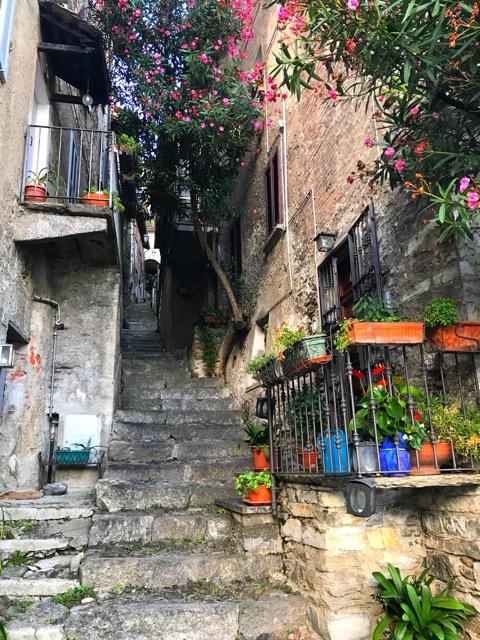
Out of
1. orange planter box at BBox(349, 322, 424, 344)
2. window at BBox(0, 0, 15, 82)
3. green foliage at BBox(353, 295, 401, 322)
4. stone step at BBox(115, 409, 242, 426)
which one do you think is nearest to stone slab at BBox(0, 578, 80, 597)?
orange planter box at BBox(349, 322, 424, 344)

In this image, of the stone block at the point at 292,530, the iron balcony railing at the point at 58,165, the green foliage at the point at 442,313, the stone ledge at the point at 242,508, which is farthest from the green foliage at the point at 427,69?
the iron balcony railing at the point at 58,165

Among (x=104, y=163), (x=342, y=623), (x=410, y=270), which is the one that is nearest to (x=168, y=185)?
(x=104, y=163)

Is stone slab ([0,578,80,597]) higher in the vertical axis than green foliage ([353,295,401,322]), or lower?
lower

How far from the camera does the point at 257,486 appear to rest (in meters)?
4.33

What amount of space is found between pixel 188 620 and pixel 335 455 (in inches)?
61.2

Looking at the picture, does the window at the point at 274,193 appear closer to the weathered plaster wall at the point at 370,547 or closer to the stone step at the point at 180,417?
the stone step at the point at 180,417

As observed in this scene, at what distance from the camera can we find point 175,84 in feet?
26.0

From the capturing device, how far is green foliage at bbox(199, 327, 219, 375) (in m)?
9.17

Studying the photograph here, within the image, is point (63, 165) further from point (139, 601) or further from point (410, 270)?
point (139, 601)

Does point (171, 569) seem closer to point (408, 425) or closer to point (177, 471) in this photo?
point (177, 471)

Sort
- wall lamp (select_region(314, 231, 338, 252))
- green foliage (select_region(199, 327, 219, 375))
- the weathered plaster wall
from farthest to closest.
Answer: green foliage (select_region(199, 327, 219, 375)) → wall lamp (select_region(314, 231, 338, 252)) → the weathered plaster wall

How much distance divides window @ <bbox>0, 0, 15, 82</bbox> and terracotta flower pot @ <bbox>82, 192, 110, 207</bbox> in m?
1.61

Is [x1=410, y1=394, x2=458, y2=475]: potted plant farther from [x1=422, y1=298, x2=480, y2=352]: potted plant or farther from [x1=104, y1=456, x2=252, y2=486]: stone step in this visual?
[x1=104, y1=456, x2=252, y2=486]: stone step

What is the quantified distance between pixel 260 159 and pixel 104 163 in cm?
289
